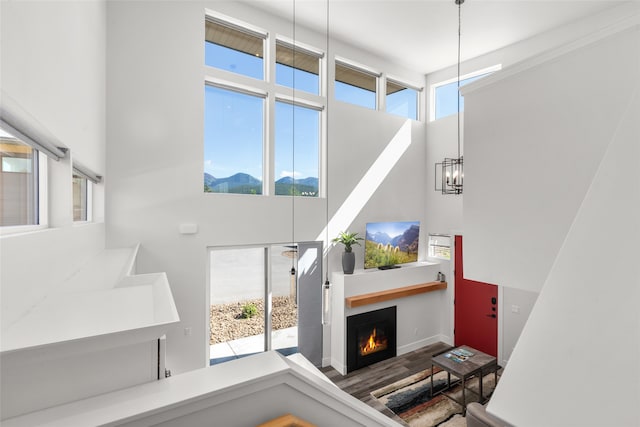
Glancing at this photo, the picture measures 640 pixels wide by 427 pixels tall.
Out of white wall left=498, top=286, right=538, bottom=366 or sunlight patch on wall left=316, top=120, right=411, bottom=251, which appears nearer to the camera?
white wall left=498, top=286, right=538, bottom=366

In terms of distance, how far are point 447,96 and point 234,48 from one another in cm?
402

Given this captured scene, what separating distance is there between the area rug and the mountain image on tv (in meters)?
3.03

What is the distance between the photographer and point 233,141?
13.4 ft

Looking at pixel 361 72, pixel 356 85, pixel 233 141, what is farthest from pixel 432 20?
pixel 233 141

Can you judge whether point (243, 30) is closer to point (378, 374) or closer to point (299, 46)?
point (299, 46)

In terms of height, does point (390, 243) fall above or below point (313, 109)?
below

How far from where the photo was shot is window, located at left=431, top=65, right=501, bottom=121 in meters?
5.45

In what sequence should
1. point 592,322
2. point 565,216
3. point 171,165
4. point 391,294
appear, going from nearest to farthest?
point 592,322 → point 565,216 → point 171,165 → point 391,294

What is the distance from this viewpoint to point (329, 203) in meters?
4.73

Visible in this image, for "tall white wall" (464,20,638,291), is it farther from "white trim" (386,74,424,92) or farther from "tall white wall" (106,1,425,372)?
"white trim" (386,74,424,92)

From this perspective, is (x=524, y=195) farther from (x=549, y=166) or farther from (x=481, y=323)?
(x=481, y=323)

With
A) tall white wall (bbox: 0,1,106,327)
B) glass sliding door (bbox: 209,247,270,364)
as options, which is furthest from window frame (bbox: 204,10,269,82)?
glass sliding door (bbox: 209,247,270,364)

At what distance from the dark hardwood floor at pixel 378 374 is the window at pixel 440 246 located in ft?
5.67

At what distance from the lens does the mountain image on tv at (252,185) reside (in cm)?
390
